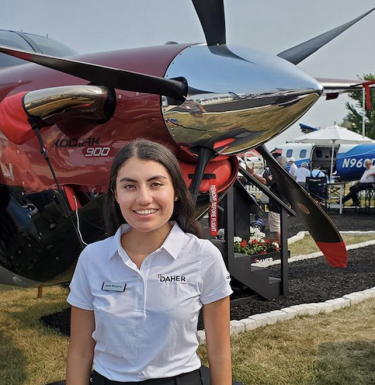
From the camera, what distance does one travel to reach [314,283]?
7.25m

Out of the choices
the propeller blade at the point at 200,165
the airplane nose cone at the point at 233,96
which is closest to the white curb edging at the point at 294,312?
the propeller blade at the point at 200,165

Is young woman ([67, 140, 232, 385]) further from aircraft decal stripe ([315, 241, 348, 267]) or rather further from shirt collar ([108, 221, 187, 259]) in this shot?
aircraft decal stripe ([315, 241, 348, 267])

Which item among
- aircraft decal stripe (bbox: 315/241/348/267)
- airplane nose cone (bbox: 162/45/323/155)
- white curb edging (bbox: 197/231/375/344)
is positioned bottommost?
white curb edging (bbox: 197/231/375/344)

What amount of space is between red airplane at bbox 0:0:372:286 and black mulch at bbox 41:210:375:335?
6.08 feet

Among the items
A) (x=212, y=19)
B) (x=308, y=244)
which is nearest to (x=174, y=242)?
(x=212, y=19)

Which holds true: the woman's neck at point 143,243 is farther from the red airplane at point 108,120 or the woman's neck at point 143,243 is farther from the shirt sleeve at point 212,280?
the red airplane at point 108,120

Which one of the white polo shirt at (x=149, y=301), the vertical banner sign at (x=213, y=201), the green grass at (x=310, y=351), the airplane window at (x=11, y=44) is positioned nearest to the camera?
the white polo shirt at (x=149, y=301)

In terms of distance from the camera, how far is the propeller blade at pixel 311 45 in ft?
13.6

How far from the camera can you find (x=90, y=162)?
349 cm

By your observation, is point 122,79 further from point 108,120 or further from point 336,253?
point 336,253

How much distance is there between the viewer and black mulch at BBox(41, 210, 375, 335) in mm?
5832

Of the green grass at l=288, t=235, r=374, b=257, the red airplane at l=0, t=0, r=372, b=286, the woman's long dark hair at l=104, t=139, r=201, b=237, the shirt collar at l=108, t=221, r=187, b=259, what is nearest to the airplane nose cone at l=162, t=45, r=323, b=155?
the red airplane at l=0, t=0, r=372, b=286

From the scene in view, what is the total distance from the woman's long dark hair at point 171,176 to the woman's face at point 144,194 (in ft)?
0.10

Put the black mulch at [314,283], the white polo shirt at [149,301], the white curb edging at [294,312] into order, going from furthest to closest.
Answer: the black mulch at [314,283] → the white curb edging at [294,312] → the white polo shirt at [149,301]
